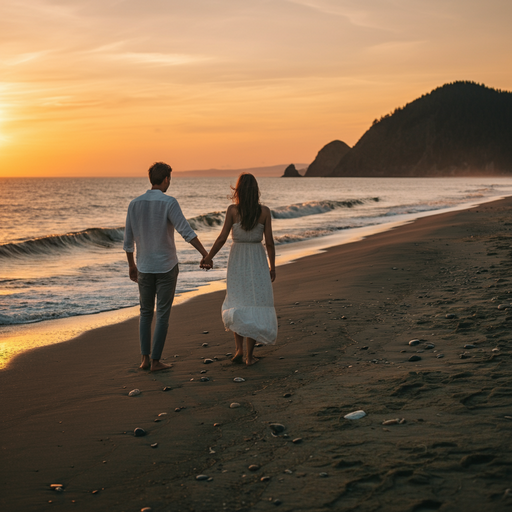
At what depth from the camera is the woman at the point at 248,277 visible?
5.20 m

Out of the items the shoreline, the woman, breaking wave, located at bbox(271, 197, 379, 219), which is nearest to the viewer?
the woman

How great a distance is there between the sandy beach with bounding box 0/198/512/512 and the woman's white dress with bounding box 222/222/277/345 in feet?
1.28

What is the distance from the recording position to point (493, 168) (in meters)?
195

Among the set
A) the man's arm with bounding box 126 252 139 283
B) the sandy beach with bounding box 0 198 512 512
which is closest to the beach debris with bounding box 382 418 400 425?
the sandy beach with bounding box 0 198 512 512

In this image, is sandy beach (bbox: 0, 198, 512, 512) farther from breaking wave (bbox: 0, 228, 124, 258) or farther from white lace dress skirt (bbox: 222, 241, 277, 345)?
breaking wave (bbox: 0, 228, 124, 258)

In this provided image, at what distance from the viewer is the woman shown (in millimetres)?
5195

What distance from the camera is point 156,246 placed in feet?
16.9

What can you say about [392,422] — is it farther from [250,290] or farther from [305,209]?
[305,209]

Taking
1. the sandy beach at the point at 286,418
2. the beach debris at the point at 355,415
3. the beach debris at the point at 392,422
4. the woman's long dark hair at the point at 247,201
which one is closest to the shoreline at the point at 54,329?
the sandy beach at the point at 286,418

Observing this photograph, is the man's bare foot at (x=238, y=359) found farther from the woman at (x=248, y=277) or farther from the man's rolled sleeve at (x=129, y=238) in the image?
the man's rolled sleeve at (x=129, y=238)

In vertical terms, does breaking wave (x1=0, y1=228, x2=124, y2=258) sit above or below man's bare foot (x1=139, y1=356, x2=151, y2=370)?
above

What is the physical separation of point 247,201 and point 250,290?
3.04 feet

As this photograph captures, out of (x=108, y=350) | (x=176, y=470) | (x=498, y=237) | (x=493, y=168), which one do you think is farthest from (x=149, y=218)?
(x=493, y=168)

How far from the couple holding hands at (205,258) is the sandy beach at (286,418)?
0.37 m
